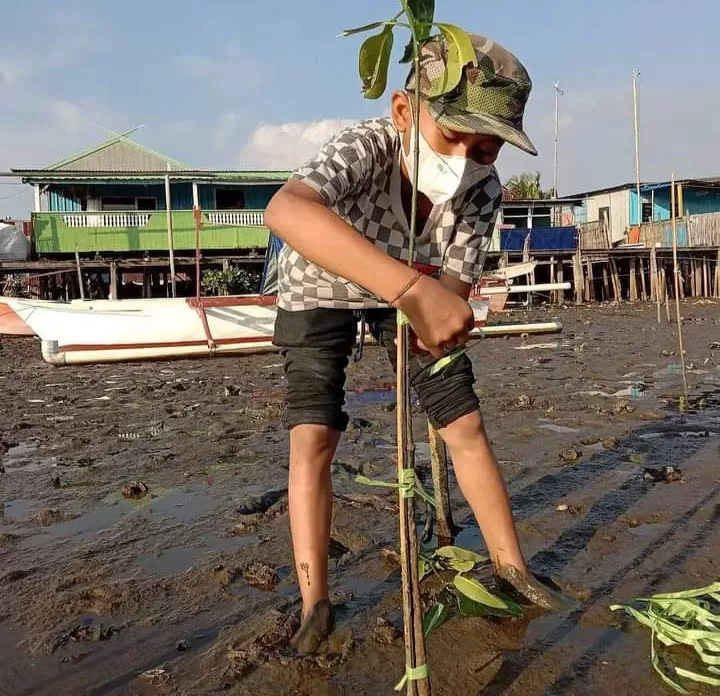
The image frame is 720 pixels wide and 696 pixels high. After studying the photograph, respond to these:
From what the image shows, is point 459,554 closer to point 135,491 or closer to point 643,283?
point 135,491

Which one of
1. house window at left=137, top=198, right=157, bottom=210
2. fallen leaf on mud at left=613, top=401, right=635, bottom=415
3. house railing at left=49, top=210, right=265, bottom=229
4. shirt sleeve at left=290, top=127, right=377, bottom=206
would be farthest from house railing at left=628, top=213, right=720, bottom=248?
shirt sleeve at left=290, top=127, right=377, bottom=206

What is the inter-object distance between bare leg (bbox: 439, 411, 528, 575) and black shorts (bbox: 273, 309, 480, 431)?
6 centimetres

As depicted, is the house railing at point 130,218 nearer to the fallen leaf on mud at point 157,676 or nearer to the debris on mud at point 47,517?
the debris on mud at point 47,517

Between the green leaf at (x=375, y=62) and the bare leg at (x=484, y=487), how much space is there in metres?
1.13

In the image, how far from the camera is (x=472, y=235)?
2252 mm

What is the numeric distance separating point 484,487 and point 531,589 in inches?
13.0

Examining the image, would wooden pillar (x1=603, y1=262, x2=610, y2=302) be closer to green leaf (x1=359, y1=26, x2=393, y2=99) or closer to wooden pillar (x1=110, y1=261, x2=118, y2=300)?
wooden pillar (x1=110, y1=261, x2=118, y2=300)

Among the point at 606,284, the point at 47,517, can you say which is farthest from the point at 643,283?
the point at 47,517

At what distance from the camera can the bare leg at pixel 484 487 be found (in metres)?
2.19

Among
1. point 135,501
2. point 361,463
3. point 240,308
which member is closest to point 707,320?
point 240,308

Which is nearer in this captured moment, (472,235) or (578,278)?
(472,235)

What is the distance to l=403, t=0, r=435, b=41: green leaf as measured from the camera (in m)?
1.33

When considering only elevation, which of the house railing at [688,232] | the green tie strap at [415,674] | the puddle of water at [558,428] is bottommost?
the puddle of water at [558,428]

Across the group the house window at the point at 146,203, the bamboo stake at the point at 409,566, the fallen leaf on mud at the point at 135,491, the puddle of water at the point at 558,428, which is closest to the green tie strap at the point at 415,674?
the bamboo stake at the point at 409,566
